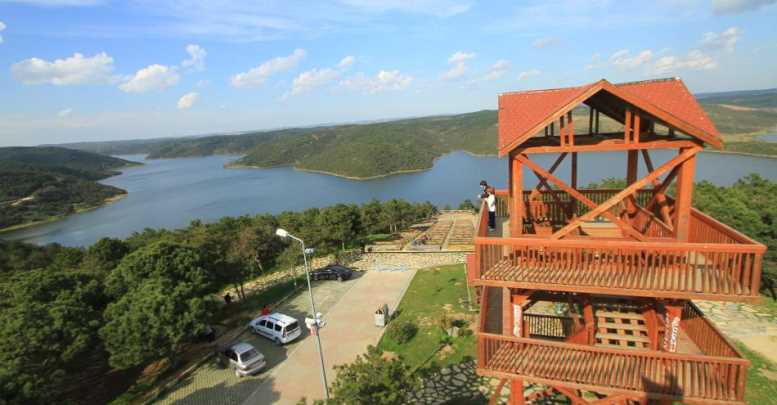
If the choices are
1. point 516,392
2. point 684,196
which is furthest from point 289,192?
point 684,196

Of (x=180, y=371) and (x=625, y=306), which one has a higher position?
(x=625, y=306)

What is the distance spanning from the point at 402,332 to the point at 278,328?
5.65 meters

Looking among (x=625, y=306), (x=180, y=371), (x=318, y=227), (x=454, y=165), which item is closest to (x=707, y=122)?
(x=625, y=306)

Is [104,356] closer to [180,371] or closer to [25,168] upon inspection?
[180,371]

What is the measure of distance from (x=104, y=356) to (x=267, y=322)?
6534mm

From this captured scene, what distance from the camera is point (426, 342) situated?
15.5m

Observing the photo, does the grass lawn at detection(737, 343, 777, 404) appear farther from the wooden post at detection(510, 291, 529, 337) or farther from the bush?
the bush

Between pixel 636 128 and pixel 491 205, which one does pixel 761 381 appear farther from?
pixel 636 128

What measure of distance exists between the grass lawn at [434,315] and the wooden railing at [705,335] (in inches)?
309

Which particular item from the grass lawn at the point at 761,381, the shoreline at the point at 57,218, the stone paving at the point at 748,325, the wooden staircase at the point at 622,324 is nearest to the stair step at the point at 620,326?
the wooden staircase at the point at 622,324

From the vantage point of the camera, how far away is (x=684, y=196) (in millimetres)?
5812

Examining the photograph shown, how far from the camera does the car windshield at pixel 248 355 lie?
590 inches

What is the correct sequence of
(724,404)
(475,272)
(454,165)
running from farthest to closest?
(454,165) < (475,272) < (724,404)

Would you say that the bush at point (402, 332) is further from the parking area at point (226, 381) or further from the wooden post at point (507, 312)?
the wooden post at point (507, 312)
